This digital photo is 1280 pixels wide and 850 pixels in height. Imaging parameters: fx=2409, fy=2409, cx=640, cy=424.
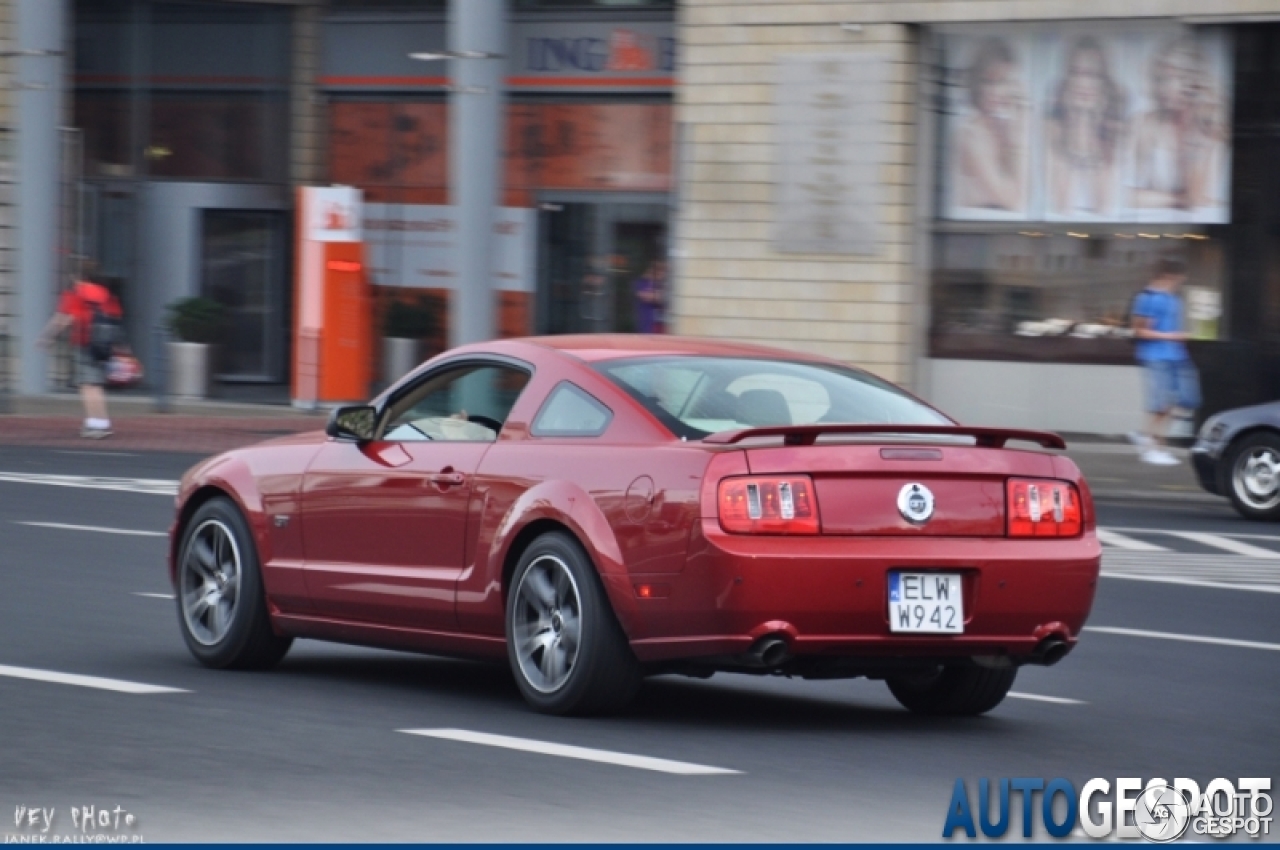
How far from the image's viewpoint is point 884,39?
24.3 metres

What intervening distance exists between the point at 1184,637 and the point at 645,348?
155 inches

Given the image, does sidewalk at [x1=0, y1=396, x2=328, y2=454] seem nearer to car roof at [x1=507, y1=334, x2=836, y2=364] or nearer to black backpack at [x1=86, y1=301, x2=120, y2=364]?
black backpack at [x1=86, y1=301, x2=120, y2=364]

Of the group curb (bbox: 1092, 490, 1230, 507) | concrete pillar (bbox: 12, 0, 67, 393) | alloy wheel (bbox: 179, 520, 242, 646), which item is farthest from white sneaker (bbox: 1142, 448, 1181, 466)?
alloy wheel (bbox: 179, 520, 242, 646)

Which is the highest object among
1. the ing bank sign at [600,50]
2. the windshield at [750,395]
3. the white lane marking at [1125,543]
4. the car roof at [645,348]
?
the ing bank sign at [600,50]

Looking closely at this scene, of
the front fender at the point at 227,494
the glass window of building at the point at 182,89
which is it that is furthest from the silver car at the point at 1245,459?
the glass window of building at the point at 182,89

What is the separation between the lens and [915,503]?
7.50 metres

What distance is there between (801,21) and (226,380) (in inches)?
366

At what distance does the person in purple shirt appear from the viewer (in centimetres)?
2683

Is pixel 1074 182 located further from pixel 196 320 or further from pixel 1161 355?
pixel 196 320

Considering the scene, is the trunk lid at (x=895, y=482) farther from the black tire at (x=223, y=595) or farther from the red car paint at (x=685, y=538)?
the black tire at (x=223, y=595)

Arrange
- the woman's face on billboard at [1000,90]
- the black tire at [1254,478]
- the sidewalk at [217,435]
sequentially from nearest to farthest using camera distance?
the black tire at [1254,478] → the sidewalk at [217,435] → the woman's face on billboard at [1000,90]

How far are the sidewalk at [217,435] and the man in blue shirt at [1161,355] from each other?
303 millimetres

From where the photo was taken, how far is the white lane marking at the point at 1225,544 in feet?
49.4

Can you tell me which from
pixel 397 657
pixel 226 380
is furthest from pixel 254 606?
pixel 226 380
